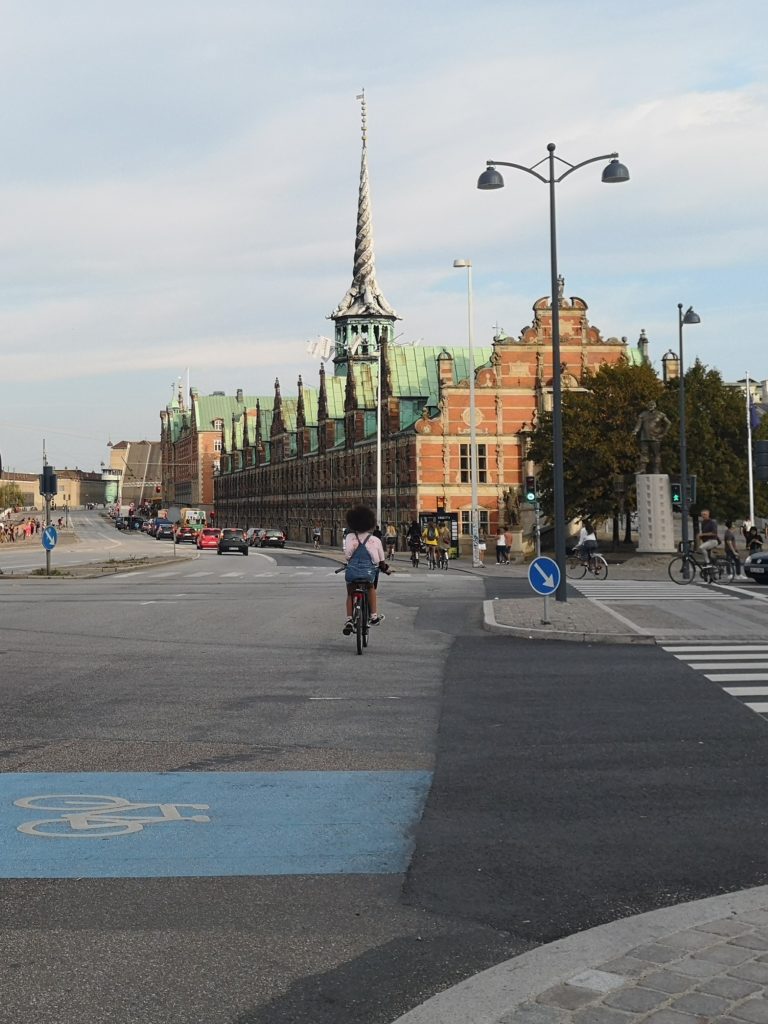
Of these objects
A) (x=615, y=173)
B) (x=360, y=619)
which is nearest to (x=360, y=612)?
(x=360, y=619)

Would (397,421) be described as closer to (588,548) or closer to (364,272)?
(364,272)

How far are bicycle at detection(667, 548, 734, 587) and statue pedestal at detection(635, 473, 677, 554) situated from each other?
5625 mm

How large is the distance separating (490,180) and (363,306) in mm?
89480

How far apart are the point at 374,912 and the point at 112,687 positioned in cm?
762

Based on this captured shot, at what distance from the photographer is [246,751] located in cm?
920

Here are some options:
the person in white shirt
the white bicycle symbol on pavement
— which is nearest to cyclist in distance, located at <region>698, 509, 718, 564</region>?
the person in white shirt

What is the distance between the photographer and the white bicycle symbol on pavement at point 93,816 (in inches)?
269

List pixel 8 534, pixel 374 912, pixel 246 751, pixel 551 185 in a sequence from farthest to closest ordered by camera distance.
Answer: pixel 8 534, pixel 551 185, pixel 246 751, pixel 374 912

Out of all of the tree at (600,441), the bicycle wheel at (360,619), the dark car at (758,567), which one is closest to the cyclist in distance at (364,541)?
the bicycle wheel at (360,619)

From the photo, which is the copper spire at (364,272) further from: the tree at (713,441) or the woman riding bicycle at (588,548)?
the woman riding bicycle at (588,548)

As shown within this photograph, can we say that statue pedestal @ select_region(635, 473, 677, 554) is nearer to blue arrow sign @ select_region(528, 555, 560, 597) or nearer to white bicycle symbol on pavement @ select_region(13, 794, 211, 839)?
blue arrow sign @ select_region(528, 555, 560, 597)

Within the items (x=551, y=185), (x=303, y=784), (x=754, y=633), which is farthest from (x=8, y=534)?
(x=303, y=784)

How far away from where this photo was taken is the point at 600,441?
5931 centimetres

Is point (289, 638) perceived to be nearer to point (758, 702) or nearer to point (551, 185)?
point (758, 702)
